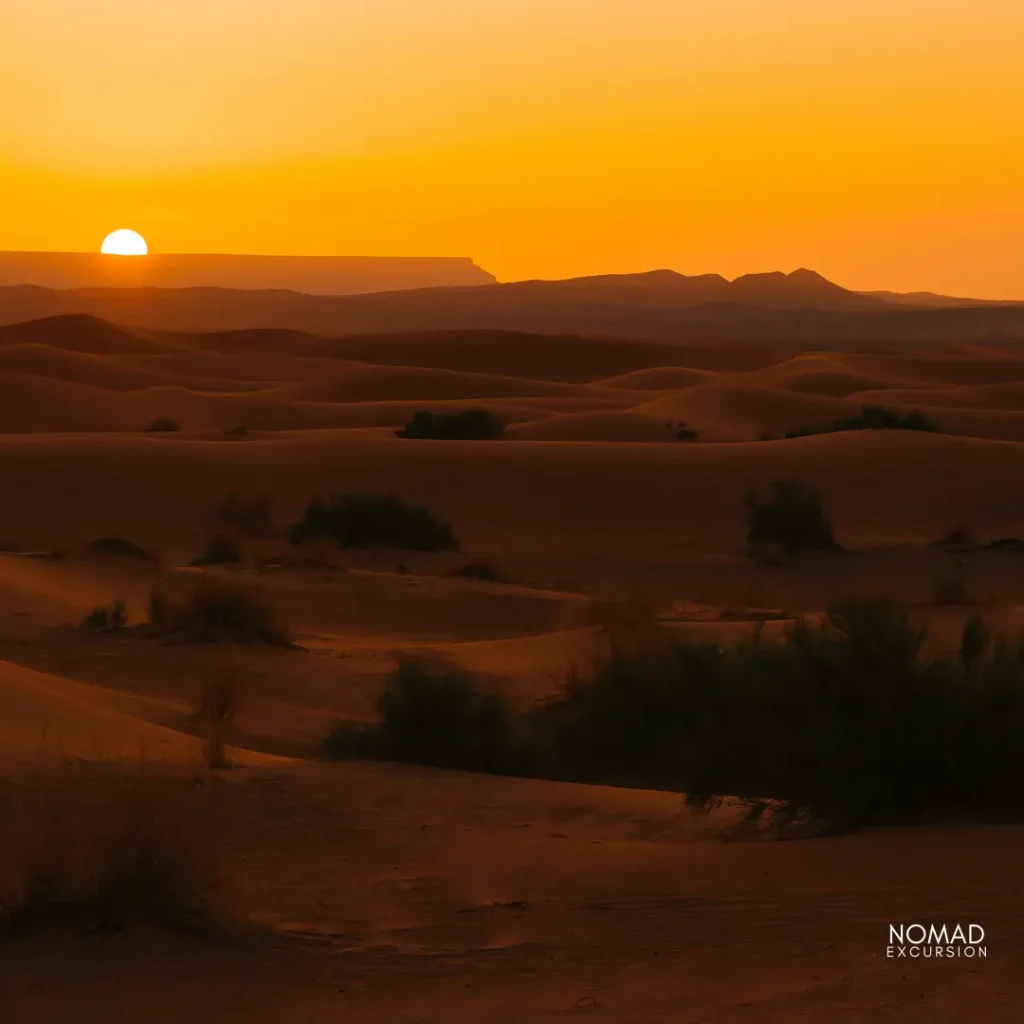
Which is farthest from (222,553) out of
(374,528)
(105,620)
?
(105,620)

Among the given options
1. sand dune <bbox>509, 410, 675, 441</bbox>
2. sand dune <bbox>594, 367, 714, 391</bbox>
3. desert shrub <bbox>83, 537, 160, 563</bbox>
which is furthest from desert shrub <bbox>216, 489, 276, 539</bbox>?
sand dune <bbox>594, 367, 714, 391</bbox>

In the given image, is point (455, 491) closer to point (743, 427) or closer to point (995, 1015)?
point (743, 427)

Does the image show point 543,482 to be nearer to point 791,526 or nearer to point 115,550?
point 791,526

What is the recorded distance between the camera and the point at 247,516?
95.4ft

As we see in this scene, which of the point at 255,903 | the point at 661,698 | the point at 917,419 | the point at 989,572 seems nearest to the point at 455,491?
the point at 989,572

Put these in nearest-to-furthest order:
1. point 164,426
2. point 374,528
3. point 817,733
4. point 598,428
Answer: point 817,733, point 374,528, point 598,428, point 164,426

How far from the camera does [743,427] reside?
56.4 meters

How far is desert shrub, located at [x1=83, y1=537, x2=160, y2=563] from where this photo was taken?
76.4 ft

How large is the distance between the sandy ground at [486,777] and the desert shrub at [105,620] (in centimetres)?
27

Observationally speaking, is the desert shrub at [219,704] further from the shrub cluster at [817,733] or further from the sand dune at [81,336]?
the sand dune at [81,336]

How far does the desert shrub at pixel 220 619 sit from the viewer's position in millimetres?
17062

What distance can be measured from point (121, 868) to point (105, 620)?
1082cm

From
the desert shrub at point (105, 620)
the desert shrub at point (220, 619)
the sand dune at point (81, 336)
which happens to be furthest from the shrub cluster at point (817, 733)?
the sand dune at point (81, 336)

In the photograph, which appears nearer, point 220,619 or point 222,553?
point 220,619
